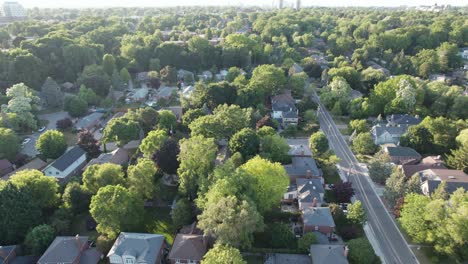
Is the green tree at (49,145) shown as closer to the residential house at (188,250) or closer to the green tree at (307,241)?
the residential house at (188,250)

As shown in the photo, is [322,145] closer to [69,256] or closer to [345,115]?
[345,115]

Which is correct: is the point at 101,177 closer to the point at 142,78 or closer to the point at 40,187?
the point at 40,187

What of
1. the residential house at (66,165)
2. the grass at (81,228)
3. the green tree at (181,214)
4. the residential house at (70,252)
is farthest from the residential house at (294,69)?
→ the residential house at (70,252)

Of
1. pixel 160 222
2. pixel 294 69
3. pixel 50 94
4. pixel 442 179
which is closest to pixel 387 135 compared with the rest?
pixel 442 179

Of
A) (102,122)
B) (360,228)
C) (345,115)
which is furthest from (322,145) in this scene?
(102,122)

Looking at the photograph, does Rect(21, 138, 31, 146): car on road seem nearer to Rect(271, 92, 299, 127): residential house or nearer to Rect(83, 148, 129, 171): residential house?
Rect(83, 148, 129, 171): residential house
